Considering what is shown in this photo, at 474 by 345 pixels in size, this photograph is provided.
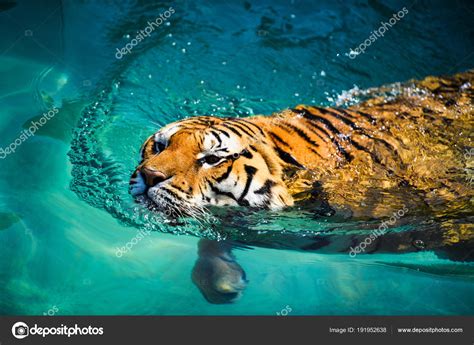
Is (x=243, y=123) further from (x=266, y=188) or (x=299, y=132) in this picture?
(x=266, y=188)

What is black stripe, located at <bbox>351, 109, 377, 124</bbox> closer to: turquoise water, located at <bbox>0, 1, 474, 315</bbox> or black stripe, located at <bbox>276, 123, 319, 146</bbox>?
black stripe, located at <bbox>276, 123, 319, 146</bbox>

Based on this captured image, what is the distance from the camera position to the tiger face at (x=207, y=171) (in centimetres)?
221

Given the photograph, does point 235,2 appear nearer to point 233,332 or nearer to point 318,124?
point 318,124

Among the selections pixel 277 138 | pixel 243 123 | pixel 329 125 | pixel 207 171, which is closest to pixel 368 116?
pixel 329 125

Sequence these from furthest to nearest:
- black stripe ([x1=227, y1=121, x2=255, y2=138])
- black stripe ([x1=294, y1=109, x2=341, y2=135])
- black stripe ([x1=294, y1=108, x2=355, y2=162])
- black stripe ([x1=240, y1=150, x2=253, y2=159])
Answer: black stripe ([x1=294, y1=109, x2=341, y2=135]) → black stripe ([x1=294, y1=108, x2=355, y2=162]) → black stripe ([x1=227, y1=121, x2=255, y2=138]) → black stripe ([x1=240, y1=150, x2=253, y2=159])

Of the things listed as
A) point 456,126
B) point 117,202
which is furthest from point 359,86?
point 117,202

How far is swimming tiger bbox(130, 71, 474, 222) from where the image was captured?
228cm

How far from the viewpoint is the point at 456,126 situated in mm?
2938

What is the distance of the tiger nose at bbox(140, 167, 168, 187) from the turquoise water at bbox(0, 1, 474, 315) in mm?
400

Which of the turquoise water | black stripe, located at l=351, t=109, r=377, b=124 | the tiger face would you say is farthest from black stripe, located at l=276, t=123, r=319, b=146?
→ black stripe, located at l=351, t=109, r=377, b=124

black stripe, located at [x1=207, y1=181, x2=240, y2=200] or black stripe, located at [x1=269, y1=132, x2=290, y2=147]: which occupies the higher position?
black stripe, located at [x1=269, y1=132, x2=290, y2=147]

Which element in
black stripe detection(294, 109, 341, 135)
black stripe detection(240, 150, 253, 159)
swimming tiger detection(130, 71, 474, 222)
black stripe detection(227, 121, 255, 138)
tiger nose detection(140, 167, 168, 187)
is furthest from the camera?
black stripe detection(294, 109, 341, 135)

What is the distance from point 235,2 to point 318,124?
8.74 ft

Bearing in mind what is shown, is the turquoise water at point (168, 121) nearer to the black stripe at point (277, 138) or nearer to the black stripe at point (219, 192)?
the black stripe at point (219, 192)
